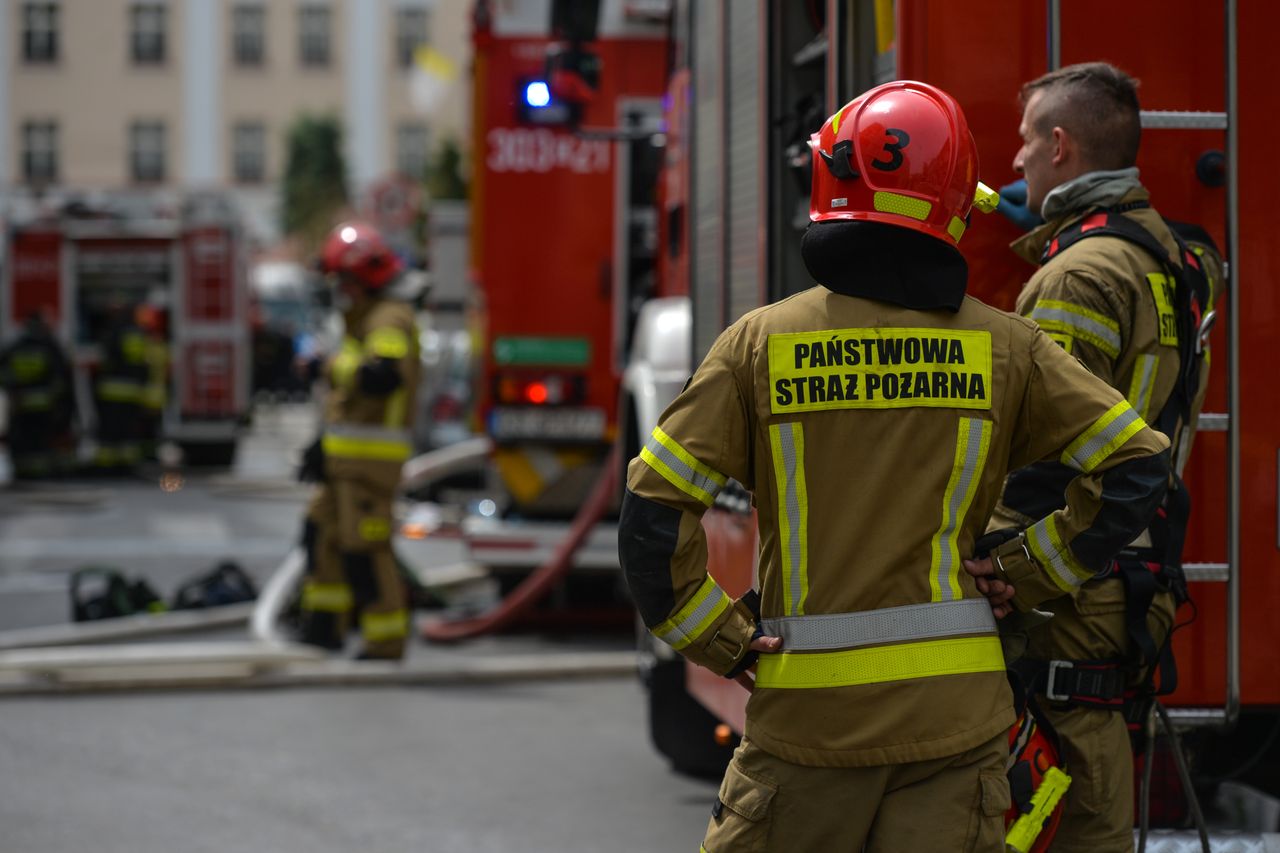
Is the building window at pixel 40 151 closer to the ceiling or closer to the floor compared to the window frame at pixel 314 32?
closer to the floor

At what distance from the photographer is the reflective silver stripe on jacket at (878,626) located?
113 inches

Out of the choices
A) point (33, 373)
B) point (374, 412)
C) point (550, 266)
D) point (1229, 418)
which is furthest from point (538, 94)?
point (33, 373)

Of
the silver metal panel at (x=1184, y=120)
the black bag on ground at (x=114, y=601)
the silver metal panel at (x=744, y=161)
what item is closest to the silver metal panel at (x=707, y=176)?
the silver metal panel at (x=744, y=161)

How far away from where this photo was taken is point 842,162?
2.94 m

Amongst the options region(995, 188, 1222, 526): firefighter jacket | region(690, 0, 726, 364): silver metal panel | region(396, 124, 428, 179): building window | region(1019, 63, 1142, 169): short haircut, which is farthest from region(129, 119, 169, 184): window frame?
region(995, 188, 1222, 526): firefighter jacket

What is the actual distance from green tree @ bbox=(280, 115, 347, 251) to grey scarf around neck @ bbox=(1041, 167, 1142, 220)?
4361 centimetres

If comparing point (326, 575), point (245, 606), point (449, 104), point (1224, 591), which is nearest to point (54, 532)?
point (245, 606)

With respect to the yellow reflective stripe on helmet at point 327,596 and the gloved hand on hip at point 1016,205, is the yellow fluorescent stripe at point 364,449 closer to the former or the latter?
the yellow reflective stripe on helmet at point 327,596

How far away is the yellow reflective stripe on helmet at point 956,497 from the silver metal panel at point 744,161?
6.12ft

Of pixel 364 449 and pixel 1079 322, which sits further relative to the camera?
pixel 364 449

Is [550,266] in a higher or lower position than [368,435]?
higher

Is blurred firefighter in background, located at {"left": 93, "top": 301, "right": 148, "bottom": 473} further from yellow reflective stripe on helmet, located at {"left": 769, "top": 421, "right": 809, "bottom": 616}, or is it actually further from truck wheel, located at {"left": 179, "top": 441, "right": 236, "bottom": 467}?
yellow reflective stripe on helmet, located at {"left": 769, "top": 421, "right": 809, "bottom": 616}

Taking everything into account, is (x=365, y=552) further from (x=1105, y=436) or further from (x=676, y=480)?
(x=1105, y=436)

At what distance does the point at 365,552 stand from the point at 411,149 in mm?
46516
